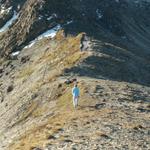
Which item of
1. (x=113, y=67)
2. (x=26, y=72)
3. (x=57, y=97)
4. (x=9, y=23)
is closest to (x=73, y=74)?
(x=57, y=97)

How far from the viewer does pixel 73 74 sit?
7531 centimetres

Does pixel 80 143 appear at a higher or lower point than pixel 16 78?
higher

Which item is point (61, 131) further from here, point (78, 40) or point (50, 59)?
point (78, 40)

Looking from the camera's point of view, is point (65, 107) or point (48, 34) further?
point (48, 34)

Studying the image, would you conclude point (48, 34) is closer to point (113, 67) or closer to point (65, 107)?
point (113, 67)

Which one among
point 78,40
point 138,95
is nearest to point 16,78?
point 78,40

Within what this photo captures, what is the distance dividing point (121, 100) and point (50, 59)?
37.0 metres

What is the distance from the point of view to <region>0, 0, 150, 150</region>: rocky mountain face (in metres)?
44.4

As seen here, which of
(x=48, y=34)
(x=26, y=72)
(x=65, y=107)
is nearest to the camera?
(x=65, y=107)

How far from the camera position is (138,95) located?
212ft

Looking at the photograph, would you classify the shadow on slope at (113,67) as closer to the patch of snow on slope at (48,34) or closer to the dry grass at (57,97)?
the dry grass at (57,97)

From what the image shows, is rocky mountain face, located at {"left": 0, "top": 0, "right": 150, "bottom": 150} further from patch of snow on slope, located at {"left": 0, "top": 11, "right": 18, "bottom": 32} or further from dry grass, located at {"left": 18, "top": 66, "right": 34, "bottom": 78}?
patch of snow on slope, located at {"left": 0, "top": 11, "right": 18, "bottom": 32}

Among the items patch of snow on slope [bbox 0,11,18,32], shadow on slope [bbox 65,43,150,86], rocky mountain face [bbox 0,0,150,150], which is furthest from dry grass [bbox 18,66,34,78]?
patch of snow on slope [bbox 0,11,18,32]

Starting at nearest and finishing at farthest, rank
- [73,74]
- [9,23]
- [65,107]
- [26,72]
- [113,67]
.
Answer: [65,107] < [73,74] < [113,67] < [26,72] < [9,23]
